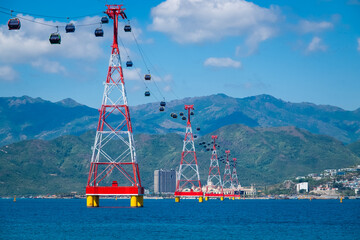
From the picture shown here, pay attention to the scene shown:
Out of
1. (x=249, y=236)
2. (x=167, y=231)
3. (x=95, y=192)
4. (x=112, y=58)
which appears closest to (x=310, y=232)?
(x=249, y=236)

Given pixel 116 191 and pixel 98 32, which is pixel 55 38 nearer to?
pixel 98 32

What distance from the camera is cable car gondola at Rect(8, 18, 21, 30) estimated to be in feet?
239

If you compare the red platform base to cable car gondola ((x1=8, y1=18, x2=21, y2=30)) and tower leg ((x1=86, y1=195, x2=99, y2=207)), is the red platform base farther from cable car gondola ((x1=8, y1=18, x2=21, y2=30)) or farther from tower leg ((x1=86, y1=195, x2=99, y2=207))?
cable car gondola ((x1=8, y1=18, x2=21, y2=30))

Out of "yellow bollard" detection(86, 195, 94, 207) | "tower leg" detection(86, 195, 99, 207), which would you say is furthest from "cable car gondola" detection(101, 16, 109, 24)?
"tower leg" detection(86, 195, 99, 207)

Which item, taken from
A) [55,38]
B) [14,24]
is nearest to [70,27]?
[55,38]

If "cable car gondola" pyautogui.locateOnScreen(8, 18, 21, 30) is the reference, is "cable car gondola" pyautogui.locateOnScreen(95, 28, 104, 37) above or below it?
above

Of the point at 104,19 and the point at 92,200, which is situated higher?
the point at 104,19

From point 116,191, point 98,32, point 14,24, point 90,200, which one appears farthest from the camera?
point 90,200

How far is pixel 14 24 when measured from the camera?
73.0m

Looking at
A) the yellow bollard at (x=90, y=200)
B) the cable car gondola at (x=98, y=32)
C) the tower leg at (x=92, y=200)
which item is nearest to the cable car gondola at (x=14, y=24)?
the cable car gondola at (x=98, y=32)

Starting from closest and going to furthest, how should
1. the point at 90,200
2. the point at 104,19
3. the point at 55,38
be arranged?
the point at 55,38
the point at 104,19
the point at 90,200

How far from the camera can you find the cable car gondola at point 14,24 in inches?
2872

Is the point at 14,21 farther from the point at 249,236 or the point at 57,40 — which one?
the point at 249,236

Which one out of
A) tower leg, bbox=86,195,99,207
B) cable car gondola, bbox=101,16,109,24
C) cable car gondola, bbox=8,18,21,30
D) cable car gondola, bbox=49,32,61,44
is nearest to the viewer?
cable car gondola, bbox=8,18,21,30
